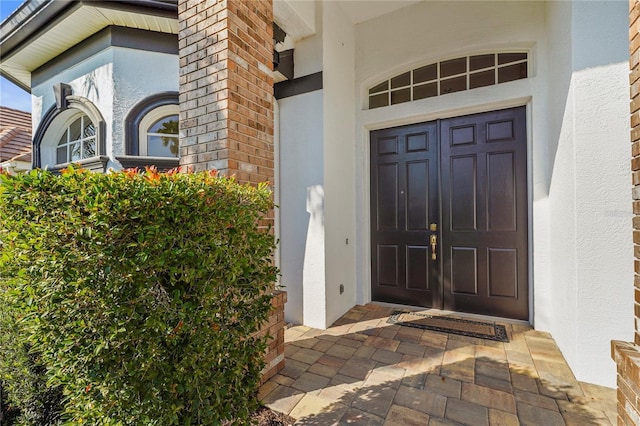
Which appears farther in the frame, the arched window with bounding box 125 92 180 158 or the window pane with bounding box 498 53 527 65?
the arched window with bounding box 125 92 180 158

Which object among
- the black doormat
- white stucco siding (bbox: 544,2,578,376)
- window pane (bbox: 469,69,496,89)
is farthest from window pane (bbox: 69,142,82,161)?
white stucco siding (bbox: 544,2,578,376)

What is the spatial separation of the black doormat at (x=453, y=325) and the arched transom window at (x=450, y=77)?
9.14 ft

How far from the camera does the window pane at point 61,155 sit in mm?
5137

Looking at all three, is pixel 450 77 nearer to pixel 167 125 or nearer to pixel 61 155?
pixel 167 125

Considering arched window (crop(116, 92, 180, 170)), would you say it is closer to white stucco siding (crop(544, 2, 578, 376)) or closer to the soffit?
the soffit

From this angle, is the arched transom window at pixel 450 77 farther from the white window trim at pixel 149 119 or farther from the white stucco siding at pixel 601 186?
the white window trim at pixel 149 119

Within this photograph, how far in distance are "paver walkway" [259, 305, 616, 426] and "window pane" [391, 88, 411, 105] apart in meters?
2.91

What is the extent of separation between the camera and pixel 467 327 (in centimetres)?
314

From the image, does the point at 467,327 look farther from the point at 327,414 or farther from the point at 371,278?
the point at 327,414

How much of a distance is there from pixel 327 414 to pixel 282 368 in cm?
64

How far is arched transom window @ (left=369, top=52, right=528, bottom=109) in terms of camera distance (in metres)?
3.32

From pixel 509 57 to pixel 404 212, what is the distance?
2.17 metres

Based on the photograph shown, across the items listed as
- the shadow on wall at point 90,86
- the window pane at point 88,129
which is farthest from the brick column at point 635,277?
the window pane at point 88,129

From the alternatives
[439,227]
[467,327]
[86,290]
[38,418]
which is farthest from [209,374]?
[439,227]
